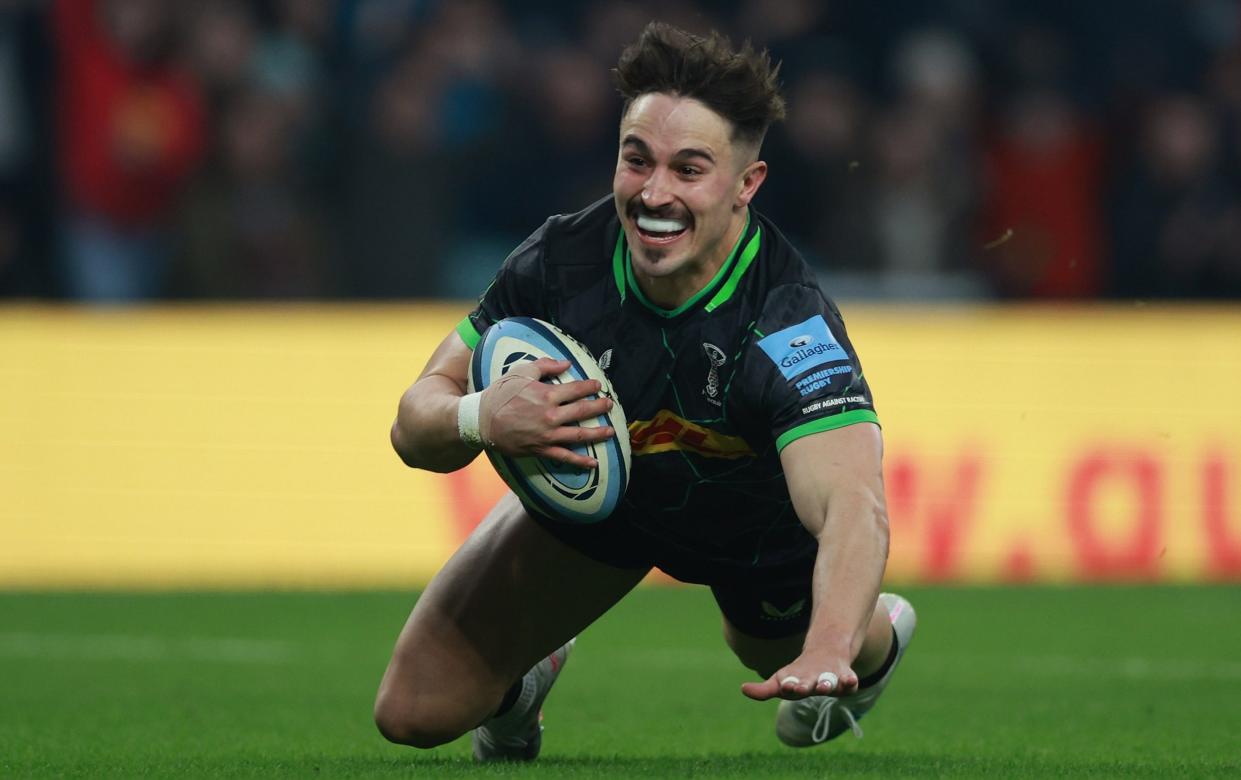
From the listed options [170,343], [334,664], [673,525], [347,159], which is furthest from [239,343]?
[673,525]

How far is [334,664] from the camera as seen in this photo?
29.6 ft

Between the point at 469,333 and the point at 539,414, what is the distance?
628 mm

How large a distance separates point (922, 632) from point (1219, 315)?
11.7 feet

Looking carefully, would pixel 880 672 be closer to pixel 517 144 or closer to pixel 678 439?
pixel 678 439

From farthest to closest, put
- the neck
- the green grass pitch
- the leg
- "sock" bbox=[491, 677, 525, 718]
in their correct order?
"sock" bbox=[491, 677, 525, 718] → the leg → the green grass pitch → the neck

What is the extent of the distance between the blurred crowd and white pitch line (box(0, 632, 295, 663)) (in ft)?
11.8

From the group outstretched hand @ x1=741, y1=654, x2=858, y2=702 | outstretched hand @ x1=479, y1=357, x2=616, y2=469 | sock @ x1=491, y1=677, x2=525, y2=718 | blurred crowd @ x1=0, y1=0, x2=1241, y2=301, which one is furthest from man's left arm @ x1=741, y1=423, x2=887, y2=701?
blurred crowd @ x1=0, y1=0, x2=1241, y2=301

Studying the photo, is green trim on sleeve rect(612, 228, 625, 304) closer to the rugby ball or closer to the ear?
the rugby ball

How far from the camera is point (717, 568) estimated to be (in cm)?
602

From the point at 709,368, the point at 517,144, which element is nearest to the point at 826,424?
the point at 709,368

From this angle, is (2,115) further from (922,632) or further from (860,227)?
(922,632)

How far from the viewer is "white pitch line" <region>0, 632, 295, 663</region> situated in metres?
9.16

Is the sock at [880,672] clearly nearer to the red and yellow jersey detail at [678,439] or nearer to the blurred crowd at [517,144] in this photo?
the red and yellow jersey detail at [678,439]

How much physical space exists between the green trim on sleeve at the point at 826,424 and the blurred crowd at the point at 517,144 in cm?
789
